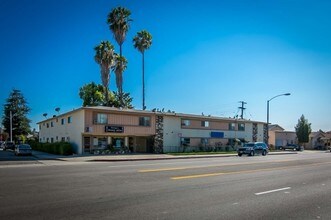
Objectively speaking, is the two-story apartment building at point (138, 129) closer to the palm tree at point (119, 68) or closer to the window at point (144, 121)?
the window at point (144, 121)

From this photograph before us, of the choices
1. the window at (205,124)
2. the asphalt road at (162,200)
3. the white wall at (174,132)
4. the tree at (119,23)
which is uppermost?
the tree at (119,23)

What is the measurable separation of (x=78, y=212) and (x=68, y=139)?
1527 inches

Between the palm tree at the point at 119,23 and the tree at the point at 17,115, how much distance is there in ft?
150

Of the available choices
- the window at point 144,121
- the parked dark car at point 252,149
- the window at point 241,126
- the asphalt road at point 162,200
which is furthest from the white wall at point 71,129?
the window at point 241,126

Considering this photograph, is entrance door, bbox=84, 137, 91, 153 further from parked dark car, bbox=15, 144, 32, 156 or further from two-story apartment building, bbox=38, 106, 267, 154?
parked dark car, bbox=15, 144, 32, 156

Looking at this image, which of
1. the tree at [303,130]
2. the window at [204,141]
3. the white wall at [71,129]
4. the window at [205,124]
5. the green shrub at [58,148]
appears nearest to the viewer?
the green shrub at [58,148]

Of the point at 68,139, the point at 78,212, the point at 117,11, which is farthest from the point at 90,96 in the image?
the point at 78,212

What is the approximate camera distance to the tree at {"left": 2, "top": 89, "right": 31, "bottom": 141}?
3637 inches

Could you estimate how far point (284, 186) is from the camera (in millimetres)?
12641

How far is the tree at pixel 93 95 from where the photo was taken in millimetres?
68875

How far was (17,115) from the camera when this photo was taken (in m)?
93.5

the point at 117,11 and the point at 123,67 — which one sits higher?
the point at 117,11

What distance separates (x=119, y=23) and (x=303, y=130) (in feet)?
176

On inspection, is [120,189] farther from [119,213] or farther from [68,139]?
[68,139]
